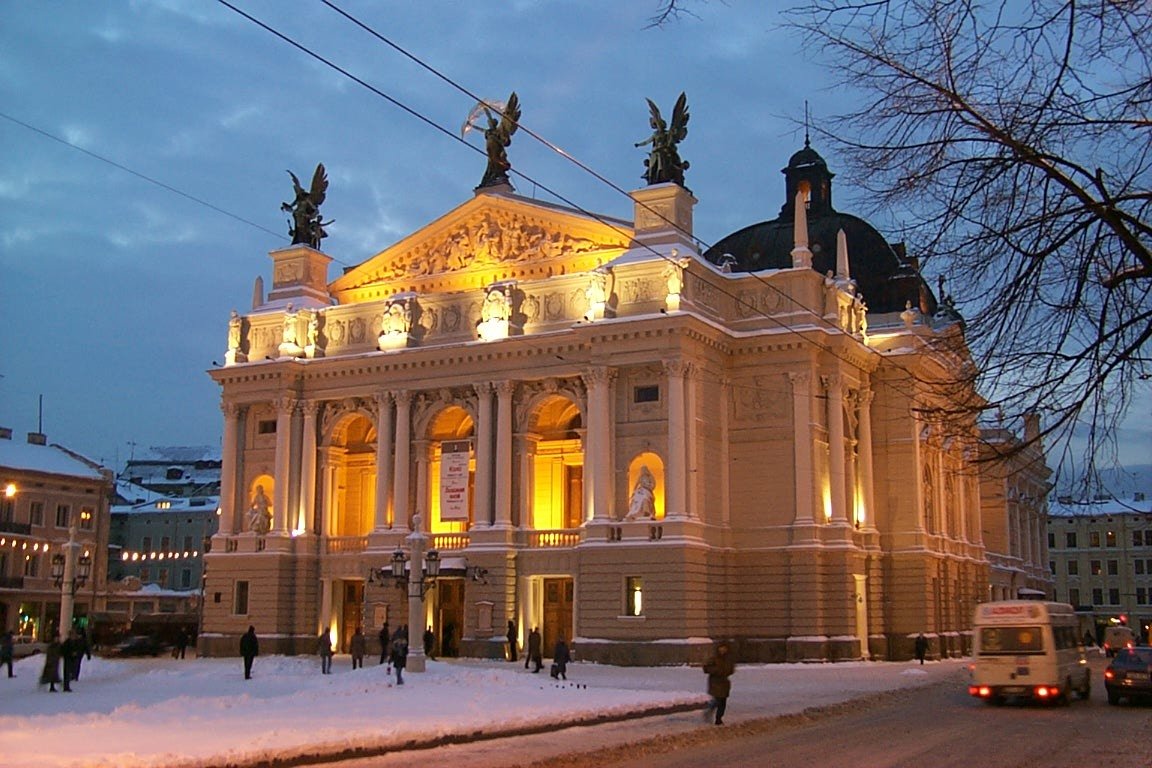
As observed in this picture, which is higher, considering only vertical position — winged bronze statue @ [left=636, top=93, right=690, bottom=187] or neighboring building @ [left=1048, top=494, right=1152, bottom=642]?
winged bronze statue @ [left=636, top=93, right=690, bottom=187]

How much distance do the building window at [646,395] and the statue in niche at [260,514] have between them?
18783mm

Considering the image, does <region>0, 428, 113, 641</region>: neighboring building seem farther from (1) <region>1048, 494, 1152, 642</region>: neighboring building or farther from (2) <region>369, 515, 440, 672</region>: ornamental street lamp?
(1) <region>1048, 494, 1152, 642</region>: neighboring building

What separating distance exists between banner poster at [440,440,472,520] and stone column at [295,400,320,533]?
7.13 meters

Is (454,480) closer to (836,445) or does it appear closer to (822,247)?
(836,445)

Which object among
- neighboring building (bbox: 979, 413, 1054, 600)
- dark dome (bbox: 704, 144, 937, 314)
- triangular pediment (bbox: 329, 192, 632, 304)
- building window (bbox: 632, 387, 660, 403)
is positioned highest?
dark dome (bbox: 704, 144, 937, 314)

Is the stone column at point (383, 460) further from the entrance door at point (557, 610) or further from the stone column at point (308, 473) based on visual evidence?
the entrance door at point (557, 610)

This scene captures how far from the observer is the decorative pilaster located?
2223 inches

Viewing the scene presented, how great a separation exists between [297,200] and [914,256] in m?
55.2

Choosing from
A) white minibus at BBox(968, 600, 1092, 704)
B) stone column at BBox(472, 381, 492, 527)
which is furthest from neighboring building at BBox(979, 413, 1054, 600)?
Result: white minibus at BBox(968, 600, 1092, 704)

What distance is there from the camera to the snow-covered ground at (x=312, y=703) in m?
19.3

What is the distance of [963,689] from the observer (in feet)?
122

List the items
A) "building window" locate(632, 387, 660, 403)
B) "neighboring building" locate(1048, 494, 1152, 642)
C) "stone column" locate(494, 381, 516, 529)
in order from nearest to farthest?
"building window" locate(632, 387, 660, 403) < "stone column" locate(494, 381, 516, 529) < "neighboring building" locate(1048, 494, 1152, 642)

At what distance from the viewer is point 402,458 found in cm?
5678

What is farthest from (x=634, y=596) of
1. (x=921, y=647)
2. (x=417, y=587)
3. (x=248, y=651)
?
(x=248, y=651)
